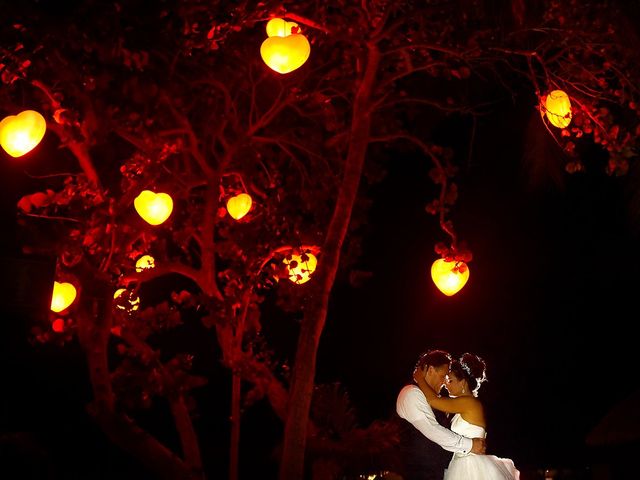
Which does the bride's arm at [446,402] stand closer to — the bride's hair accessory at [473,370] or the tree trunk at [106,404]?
the bride's hair accessory at [473,370]

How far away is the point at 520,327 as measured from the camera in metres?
13.2

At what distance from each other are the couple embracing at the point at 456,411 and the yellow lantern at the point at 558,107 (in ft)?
8.79

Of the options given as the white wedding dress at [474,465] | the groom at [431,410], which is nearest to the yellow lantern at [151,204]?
the groom at [431,410]

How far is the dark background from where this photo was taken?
12477 mm

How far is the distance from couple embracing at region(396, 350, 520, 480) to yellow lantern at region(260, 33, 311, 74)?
8.10 ft

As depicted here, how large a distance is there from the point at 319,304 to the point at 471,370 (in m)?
2.14

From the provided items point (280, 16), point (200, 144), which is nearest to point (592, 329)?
point (200, 144)

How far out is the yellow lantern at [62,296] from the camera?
7.61 m

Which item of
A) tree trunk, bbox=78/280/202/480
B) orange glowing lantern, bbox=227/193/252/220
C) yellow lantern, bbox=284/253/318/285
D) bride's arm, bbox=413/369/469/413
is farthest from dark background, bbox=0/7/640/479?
bride's arm, bbox=413/369/469/413

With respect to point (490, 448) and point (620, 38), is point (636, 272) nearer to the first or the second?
point (490, 448)

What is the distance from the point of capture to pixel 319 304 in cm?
738

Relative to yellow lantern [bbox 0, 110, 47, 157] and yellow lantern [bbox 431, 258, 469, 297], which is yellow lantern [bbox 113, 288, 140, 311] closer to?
yellow lantern [bbox 0, 110, 47, 157]

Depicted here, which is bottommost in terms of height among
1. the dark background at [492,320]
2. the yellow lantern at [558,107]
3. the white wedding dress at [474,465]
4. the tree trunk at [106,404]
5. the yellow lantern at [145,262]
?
the white wedding dress at [474,465]

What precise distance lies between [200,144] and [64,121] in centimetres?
208
